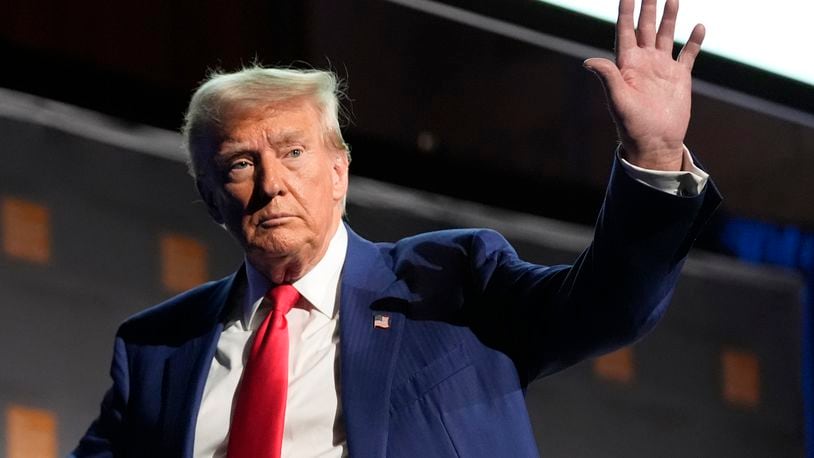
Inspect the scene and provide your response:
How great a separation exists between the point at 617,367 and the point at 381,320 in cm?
176

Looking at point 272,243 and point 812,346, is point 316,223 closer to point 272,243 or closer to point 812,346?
point 272,243

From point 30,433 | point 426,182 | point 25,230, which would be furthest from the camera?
point 426,182

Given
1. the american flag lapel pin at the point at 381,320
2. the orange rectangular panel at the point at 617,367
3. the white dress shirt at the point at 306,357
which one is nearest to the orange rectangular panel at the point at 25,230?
the white dress shirt at the point at 306,357

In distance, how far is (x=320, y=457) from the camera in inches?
55.4

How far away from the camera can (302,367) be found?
1.50 meters

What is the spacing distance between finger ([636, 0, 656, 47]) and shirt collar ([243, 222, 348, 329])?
0.52 m

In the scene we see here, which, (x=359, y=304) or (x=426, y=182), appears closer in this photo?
→ (x=359, y=304)

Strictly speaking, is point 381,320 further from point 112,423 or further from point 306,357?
point 112,423

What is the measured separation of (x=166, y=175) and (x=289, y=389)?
1275 mm

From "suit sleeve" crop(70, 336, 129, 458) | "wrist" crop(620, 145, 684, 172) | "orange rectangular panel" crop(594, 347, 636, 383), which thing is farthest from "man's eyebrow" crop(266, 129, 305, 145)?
"orange rectangular panel" crop(594, 347, 636, 383)

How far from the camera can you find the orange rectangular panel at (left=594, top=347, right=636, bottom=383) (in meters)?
3.07

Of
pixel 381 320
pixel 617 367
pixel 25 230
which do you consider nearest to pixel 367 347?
pixel 381 320

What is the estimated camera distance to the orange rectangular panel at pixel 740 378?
3.23 meters

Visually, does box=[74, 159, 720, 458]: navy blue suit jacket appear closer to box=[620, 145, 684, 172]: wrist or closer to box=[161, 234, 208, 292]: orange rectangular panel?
box=[620, 145, 684, 172]: wrist
